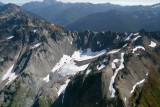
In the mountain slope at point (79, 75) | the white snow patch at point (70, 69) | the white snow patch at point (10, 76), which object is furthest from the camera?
the white snow patch at point (70, 69)

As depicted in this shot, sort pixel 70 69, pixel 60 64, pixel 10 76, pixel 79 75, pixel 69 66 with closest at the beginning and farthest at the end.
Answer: pixel 79 75 → pixel 10 76 → pixel 70 69 → pixel 69 66 → pixel 60 64

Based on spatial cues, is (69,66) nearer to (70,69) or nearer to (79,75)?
(70,69)

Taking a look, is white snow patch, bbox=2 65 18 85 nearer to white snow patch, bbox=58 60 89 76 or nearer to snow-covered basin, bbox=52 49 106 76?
snow-covered basin, bbox=52 49 106 76

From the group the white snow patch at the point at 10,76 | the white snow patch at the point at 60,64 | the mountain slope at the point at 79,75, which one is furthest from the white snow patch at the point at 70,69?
the white snow patch at the point at 10,76

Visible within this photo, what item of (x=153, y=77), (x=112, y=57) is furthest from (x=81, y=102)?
(x=153, y=77)

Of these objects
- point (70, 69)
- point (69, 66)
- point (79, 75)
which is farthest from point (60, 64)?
point (79, 75)

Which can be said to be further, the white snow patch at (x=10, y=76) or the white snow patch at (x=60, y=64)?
the white snow patch at (x=60, y=64)

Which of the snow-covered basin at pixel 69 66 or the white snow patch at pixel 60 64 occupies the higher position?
the snow-covered basin at pixel 69 66

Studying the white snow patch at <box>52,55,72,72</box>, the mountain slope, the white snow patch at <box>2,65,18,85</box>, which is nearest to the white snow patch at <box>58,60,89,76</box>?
the mountain slope

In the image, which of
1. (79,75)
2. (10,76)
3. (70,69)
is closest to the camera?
(79,75)

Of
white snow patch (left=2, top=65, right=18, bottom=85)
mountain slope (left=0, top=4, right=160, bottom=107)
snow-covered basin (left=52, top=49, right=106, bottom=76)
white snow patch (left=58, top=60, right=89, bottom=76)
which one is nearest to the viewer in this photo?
mountain slope (left=0, top=4, right=160, bottom=107)

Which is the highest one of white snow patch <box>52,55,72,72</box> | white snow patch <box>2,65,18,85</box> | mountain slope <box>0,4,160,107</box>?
mountain slope <box>0,4,160,107</box>

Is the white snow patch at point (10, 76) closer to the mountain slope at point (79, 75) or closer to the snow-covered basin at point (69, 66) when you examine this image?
the mountain slope at point (79, 75)
